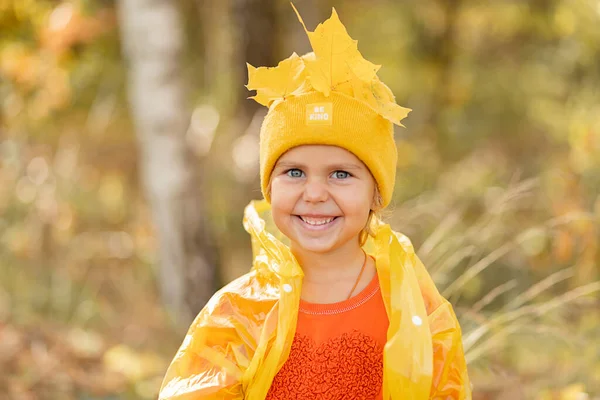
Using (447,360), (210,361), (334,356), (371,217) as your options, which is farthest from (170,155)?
(447,360)

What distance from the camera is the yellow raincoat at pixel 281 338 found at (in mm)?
2207

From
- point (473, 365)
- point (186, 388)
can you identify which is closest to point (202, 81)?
point (473, 365)

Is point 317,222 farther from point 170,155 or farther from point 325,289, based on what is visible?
point 170,155

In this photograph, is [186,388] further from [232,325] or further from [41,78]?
[41,78]

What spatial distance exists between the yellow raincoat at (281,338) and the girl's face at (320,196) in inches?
4.8

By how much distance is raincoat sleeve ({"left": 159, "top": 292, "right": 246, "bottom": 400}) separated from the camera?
2.27m

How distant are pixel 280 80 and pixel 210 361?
0.87 m

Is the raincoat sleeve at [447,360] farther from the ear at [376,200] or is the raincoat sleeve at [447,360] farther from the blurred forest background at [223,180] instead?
the blurred forest background at [223,180]

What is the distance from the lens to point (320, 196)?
2.21 meters

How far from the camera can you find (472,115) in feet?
33.3

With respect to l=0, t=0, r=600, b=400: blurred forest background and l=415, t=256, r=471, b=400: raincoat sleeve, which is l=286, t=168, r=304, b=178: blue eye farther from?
l=0, t=0, r=600, b=400: blurred forest background

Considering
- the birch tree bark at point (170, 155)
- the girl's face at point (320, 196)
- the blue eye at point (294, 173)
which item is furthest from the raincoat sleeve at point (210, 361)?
the birch tree bark at point (170, 155)

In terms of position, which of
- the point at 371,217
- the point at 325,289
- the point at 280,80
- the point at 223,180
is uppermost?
the point at 280,80

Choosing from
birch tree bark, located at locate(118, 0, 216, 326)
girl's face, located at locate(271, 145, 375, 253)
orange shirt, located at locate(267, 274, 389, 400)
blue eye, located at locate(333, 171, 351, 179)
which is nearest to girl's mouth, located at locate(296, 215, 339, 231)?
girl's face, located at locate(271, 145, 375, 253)
